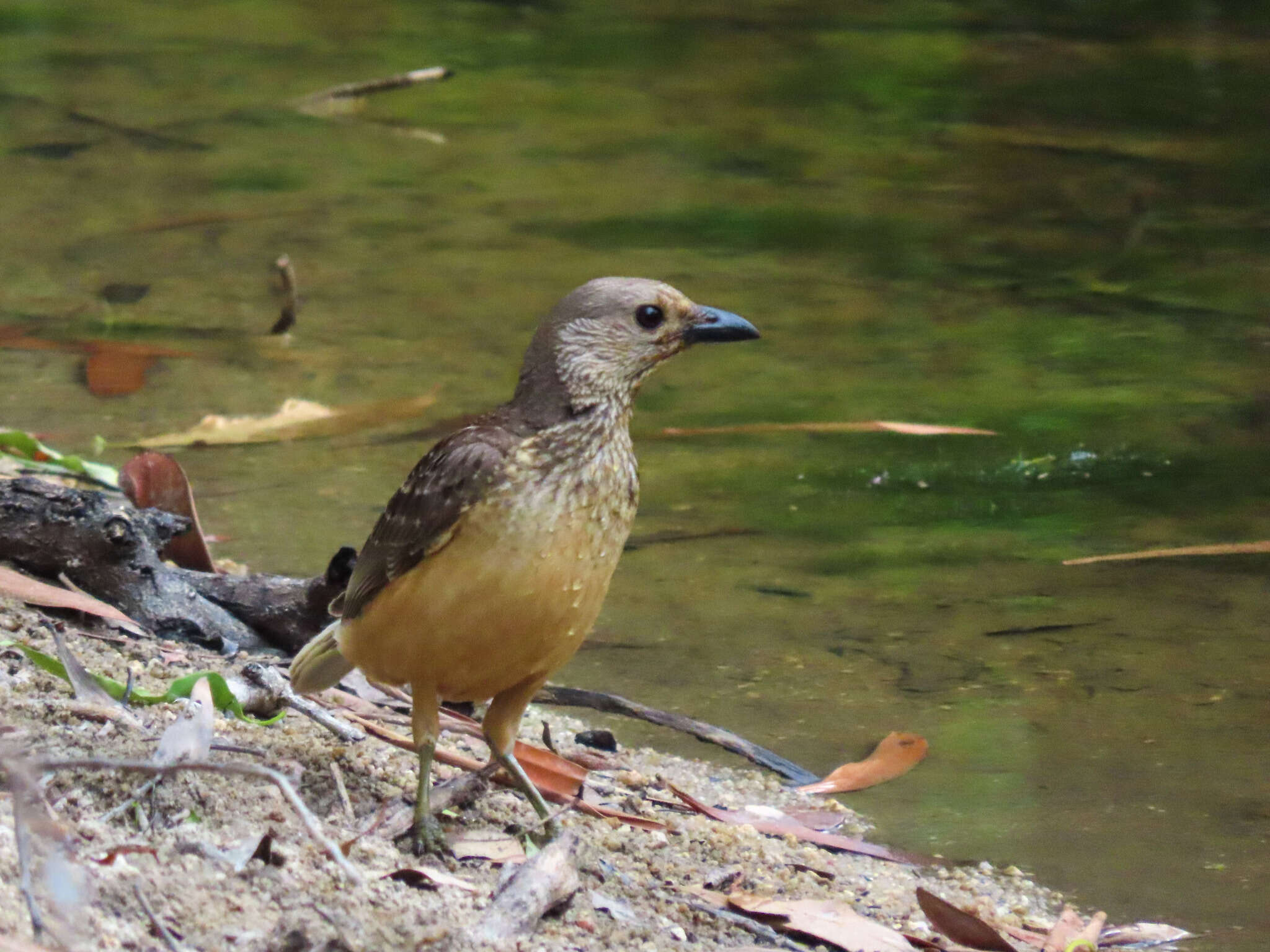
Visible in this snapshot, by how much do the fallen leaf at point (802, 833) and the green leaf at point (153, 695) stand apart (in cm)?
99

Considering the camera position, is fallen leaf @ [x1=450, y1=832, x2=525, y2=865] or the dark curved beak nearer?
fallen leaf @ [x1=450, y1=832, x2=525, y2=865]

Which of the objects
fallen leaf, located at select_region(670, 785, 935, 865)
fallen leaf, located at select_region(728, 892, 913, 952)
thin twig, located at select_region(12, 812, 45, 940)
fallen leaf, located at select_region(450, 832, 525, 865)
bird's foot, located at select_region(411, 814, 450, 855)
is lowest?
fallen leaf, located at select_region(670, 785, 935, 865)

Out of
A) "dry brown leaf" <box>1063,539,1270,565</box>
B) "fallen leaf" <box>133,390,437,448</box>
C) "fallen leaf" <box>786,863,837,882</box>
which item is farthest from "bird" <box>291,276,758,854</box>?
"fallen leaf" <box>133,390,437,448</box>

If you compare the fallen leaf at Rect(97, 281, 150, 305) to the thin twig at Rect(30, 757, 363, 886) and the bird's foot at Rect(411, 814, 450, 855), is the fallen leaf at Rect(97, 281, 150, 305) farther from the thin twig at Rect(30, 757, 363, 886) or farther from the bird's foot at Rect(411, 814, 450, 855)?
the thin twig at Rect(30, 757, 363, 886)

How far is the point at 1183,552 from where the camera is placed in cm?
519

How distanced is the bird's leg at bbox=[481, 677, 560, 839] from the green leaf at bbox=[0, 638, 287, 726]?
52 cm

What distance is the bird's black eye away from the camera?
3.63 metres

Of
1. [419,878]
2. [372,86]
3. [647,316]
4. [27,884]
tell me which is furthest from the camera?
[372,86]

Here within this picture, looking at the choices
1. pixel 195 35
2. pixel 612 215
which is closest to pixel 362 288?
pixel 612 215

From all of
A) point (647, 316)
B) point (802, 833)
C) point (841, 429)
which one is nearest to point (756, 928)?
point (802, 833)

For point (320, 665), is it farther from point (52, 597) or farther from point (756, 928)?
point (756, 928)

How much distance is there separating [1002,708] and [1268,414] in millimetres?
2566

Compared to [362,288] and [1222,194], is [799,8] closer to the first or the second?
[1222,194]

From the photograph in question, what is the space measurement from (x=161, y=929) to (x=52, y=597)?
1.74m
